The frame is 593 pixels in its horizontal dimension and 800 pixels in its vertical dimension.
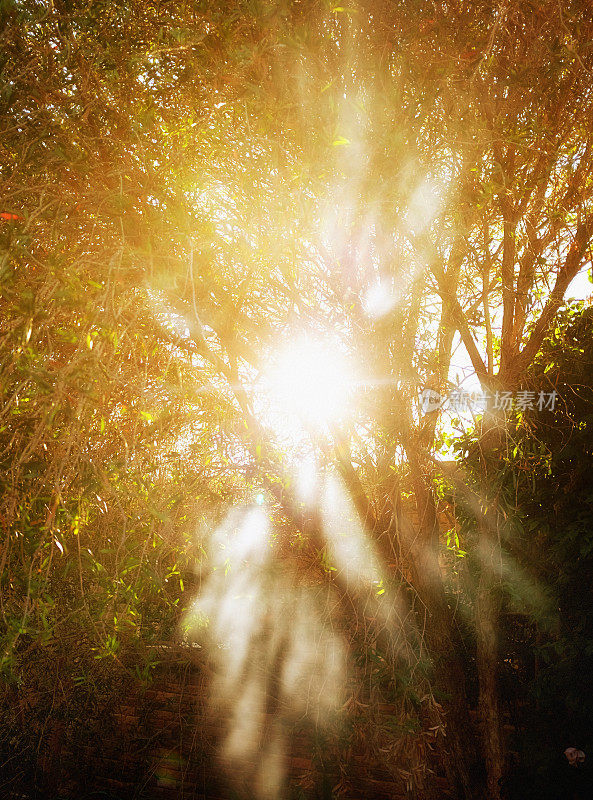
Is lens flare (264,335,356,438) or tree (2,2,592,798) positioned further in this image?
lens flare (264,335,356,438)

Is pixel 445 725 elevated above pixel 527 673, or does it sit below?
below

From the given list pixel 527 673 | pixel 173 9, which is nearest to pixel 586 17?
pixel 173 9

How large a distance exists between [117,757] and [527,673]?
4.97m

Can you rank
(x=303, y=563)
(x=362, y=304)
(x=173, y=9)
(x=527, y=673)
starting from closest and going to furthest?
1. (x=173, y=9)
2. (x=362, y=304)
3. (x=303, y=563)
4. (x=527, y=673)

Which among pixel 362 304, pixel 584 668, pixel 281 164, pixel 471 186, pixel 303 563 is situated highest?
pixel 471 186

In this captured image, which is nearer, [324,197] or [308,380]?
[324,197]

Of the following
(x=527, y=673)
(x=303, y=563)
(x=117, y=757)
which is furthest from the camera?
(x=117, y=757)

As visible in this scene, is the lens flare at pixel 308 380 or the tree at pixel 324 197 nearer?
the tree at pixel 324 197

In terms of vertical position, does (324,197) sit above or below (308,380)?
above

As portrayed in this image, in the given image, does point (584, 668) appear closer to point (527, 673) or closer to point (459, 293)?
point (527, 673)

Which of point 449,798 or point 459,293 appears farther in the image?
point 459,293

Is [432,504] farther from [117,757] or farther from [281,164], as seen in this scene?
[117,757]

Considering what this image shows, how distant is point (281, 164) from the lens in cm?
346

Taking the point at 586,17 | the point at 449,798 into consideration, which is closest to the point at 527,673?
the point at 449,798
